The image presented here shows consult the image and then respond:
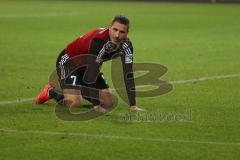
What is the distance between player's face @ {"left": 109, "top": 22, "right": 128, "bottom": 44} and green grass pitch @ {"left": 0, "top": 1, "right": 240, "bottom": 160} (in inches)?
42.8

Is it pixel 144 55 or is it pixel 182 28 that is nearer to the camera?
pixel 144 55

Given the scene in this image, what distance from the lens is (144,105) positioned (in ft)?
38.9

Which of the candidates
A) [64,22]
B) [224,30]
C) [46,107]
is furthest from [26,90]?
[64,22]

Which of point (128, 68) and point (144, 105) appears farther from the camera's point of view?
point (144, 105)

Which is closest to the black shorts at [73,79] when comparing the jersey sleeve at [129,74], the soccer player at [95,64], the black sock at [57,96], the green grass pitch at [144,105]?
the soccer player at [95,64]

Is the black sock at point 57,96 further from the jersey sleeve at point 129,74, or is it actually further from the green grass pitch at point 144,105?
the jersey sleeve at point 129,74

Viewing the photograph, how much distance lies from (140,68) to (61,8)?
Answer: 26.6m

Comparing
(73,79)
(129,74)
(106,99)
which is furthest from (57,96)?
(129,74)

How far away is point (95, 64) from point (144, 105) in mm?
1241

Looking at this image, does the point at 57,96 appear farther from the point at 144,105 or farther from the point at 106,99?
the point at 144,105

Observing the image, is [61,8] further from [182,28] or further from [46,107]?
[46,107]

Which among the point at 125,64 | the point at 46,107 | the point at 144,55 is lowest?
the point at 144,55

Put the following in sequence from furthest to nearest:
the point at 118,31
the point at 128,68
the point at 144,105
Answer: the point at 144,105 → the point at 128,68 → the point at 118,31

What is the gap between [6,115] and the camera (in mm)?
10789
